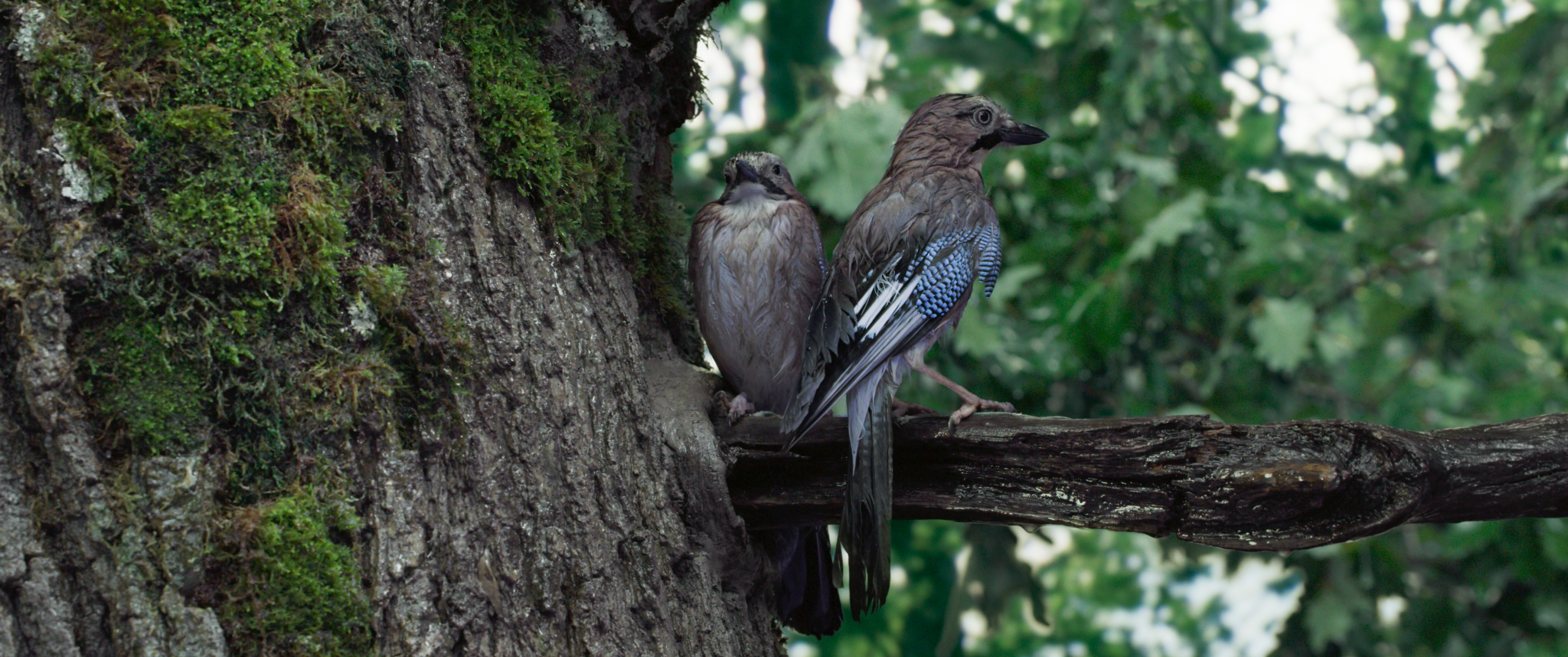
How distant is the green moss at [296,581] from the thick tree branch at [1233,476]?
3.48 feet

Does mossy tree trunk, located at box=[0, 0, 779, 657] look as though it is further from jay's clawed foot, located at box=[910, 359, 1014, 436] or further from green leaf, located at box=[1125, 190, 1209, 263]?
green leaf, located at box=[1125, 190, 1209, 263]

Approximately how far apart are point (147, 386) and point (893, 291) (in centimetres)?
168

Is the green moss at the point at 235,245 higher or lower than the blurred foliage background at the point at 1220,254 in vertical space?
lower

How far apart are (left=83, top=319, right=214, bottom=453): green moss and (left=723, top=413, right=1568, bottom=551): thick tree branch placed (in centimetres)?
129

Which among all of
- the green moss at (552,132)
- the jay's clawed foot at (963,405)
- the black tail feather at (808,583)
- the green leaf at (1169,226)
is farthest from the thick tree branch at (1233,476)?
the green leaf at (1169,226)

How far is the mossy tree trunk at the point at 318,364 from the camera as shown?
1614 millimetres

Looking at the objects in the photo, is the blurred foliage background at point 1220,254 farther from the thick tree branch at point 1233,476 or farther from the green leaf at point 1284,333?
the thick tree branch at point 1233,476

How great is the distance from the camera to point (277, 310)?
1773mm

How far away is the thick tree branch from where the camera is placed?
1.95 metres

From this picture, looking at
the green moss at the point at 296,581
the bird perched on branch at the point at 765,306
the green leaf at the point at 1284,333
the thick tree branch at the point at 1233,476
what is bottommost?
the green moss at the point at 296,581

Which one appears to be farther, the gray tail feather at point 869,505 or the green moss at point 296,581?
the gray tail feather at point 869,505

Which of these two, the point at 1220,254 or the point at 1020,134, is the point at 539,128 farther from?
the point at 1220,254

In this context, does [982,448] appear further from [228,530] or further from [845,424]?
[228,530]

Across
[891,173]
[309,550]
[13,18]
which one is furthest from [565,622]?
[891,173]
